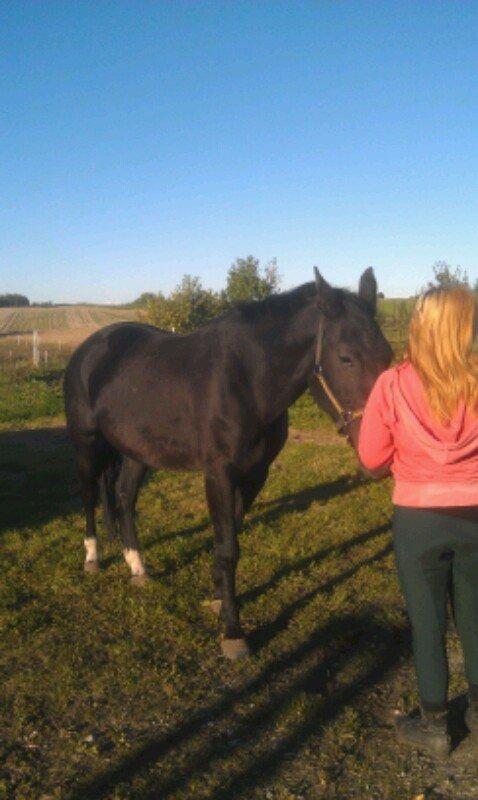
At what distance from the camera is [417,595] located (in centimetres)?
268

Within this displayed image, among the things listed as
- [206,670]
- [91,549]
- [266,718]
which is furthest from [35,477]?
[266,718]

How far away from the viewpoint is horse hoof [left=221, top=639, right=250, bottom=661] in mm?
3824

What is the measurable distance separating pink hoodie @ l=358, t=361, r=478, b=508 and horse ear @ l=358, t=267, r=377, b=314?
124 cm

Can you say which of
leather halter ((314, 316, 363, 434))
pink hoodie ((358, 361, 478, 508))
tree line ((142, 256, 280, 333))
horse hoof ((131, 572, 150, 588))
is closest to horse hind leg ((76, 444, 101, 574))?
horse hoof ((131, 572, 150, 588))

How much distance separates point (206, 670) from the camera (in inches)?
147

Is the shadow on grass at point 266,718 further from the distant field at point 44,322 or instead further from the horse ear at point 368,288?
the distant field at point 44,322

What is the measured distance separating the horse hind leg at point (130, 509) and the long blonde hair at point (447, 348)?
3.24 metres

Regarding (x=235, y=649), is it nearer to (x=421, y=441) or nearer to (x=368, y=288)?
(x=421, y=441)

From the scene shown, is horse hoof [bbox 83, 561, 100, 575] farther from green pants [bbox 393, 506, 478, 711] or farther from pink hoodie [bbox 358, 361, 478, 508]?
pink hoodie [bbox 358, 361, 478, 508]

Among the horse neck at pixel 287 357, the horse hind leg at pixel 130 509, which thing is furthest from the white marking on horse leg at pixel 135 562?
the horse neck at pixel 287 357

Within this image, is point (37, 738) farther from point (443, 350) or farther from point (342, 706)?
point (443, 350)

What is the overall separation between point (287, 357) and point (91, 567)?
2580 millimetres

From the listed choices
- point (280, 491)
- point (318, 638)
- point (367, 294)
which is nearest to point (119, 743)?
point (318, 638)

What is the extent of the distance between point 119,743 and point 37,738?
1.40 feet
